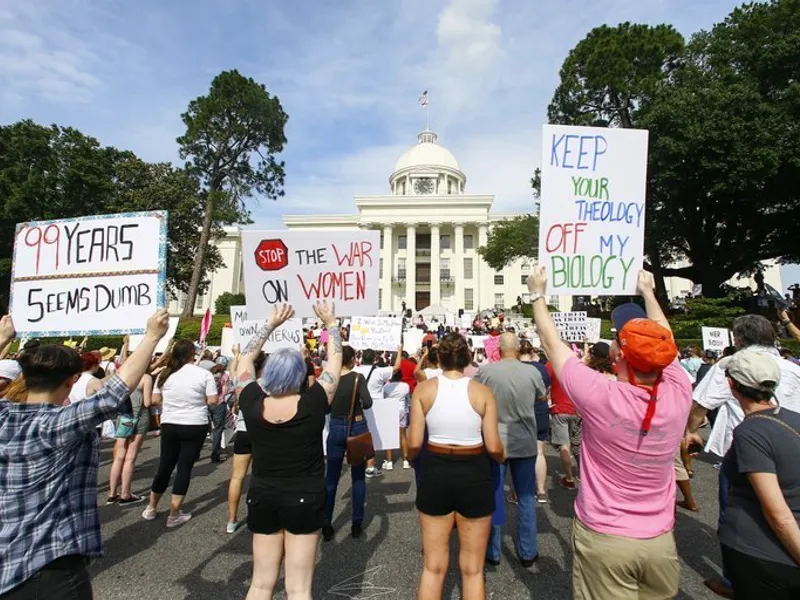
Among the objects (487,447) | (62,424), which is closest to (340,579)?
(487,447)

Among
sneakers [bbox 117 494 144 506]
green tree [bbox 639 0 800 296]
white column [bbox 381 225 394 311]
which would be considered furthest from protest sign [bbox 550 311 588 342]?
white column [bbox 381 225 394 311]

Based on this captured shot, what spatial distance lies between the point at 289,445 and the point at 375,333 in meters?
8.28

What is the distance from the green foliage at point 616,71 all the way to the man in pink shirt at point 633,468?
26425 millimetres

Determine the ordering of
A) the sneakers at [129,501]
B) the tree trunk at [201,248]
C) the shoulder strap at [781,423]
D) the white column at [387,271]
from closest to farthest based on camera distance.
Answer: the shoulder strap at [781,423] < the sneakers at [129,501] < the tree trunk at [201,248] < the white column at [387,271]

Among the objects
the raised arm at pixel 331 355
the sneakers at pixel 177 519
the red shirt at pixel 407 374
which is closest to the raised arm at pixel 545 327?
the raised arm at pixel 331 355

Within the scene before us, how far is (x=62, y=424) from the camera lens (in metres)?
1.89

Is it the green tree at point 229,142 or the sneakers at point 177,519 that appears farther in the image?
the green tree at point 229,142

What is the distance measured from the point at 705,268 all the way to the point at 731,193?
658 cm

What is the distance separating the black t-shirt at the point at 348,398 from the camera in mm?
4520

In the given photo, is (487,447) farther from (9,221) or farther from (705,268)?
(9,221)

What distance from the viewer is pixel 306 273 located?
413cm

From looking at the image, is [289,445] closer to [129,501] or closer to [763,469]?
[763,469]

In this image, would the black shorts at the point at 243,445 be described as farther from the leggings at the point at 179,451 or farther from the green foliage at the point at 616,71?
the green foliage at the point at 616,71

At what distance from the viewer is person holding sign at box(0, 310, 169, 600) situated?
1.85 metres
